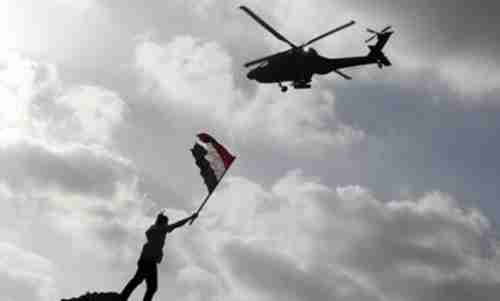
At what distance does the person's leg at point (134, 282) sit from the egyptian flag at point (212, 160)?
348 cm

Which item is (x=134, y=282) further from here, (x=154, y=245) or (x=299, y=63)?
(x=299, y=63)

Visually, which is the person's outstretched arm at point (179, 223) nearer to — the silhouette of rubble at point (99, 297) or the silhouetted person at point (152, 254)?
the silhouetted person at point (152, 254)

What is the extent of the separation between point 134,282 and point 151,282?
49cm

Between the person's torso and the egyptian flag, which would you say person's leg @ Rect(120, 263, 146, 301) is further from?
the egyptian flag

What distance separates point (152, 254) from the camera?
16.5m

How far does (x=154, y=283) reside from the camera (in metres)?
16.9

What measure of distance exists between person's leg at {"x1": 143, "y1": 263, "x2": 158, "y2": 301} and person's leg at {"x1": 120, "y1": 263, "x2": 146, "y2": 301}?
157 mm

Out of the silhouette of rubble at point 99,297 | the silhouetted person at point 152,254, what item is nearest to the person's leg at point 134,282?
the silhouetted person at point 152,254

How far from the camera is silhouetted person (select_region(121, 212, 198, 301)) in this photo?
1655 centimetres

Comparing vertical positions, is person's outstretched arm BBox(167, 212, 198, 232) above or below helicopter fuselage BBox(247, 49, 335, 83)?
below

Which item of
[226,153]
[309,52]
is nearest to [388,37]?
[309,52]

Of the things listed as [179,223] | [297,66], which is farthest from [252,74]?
[179,223]

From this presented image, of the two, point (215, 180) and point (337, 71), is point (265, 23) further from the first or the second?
point (215, 180)

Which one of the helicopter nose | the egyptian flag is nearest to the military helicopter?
the helicopter nose
